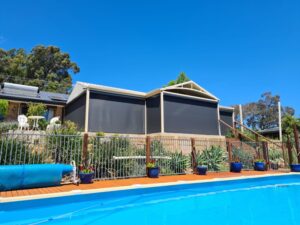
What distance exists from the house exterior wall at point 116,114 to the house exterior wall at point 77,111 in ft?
3.22

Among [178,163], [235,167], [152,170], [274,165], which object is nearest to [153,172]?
[152,170]

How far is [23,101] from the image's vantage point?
54.7 ft

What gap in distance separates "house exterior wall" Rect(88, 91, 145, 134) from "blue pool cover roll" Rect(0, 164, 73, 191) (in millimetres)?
6296

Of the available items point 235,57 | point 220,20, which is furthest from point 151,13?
point 235,57

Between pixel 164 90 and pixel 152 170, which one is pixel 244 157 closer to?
pixel 164 90

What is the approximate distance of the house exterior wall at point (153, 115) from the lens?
14586 mm

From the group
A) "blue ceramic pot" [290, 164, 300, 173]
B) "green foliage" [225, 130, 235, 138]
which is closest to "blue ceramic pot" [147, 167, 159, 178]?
"blue ceramic pot" [290, 164, 300, 173]

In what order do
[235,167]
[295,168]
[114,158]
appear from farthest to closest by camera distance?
[295,168] → [235,167] → [114,158]

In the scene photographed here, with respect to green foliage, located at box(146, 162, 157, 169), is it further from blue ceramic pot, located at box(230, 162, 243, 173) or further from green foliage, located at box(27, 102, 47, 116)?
green foliage, located at box(27, 102, 47, 116)

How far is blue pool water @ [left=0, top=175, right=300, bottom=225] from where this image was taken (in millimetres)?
Answer: 5176

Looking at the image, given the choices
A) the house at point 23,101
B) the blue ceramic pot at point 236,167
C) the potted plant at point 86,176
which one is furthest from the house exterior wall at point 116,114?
the blue ceramic pot at point 236,167

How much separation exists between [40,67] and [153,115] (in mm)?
29615

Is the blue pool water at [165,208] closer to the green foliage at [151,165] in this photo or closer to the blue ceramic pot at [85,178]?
the blue ceramic pot at [85,178]

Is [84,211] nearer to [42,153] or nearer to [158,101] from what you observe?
[42,153]
